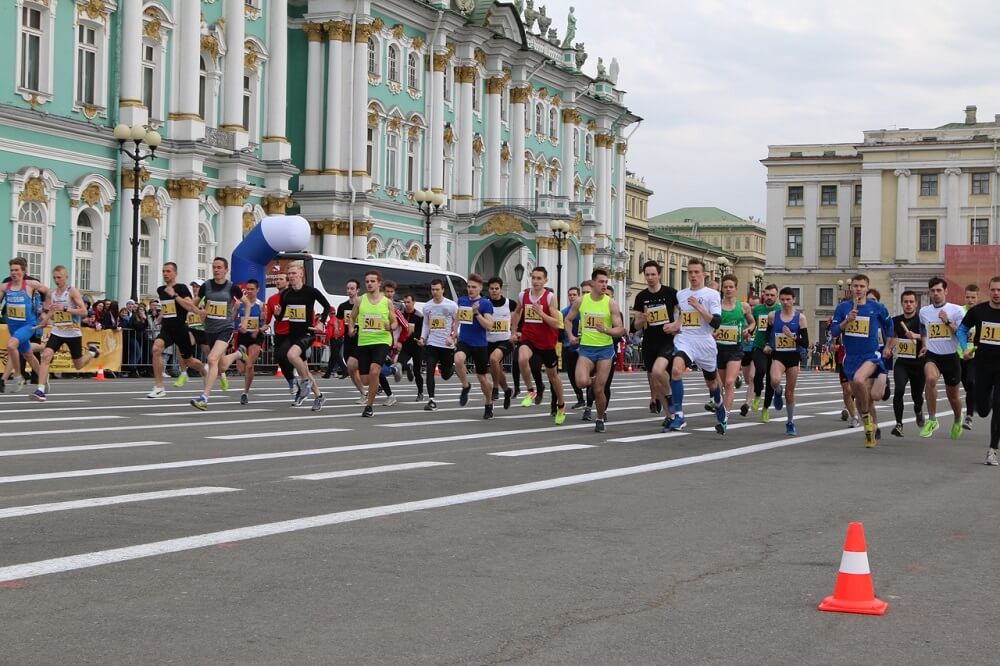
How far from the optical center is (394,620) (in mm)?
6262

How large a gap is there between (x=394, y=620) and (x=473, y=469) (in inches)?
248

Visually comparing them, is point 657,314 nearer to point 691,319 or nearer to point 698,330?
point 691,319

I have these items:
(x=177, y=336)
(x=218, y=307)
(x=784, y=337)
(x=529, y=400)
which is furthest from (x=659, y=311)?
(x=177, y=336)

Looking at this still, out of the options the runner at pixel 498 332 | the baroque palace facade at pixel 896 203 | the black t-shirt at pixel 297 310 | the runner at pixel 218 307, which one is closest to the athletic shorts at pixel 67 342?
the runner at pixel 218 307

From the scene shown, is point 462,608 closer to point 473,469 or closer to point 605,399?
point 473,469

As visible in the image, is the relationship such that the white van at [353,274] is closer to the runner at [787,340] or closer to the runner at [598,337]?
the runner at [787,340]

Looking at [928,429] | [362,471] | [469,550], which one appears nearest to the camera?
[469,550]

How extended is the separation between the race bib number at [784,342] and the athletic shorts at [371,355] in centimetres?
524

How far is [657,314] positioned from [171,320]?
801 cm

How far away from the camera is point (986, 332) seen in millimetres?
15117

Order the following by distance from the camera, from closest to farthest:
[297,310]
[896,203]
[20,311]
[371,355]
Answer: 1. [371,355]
2. [297,310]
3. [20,311]
4. [896,203]

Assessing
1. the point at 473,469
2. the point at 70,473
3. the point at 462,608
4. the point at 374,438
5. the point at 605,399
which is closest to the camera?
the point at 462,608

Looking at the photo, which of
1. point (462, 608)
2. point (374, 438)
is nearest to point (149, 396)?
point (374, 438)

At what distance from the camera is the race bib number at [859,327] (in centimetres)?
1777
